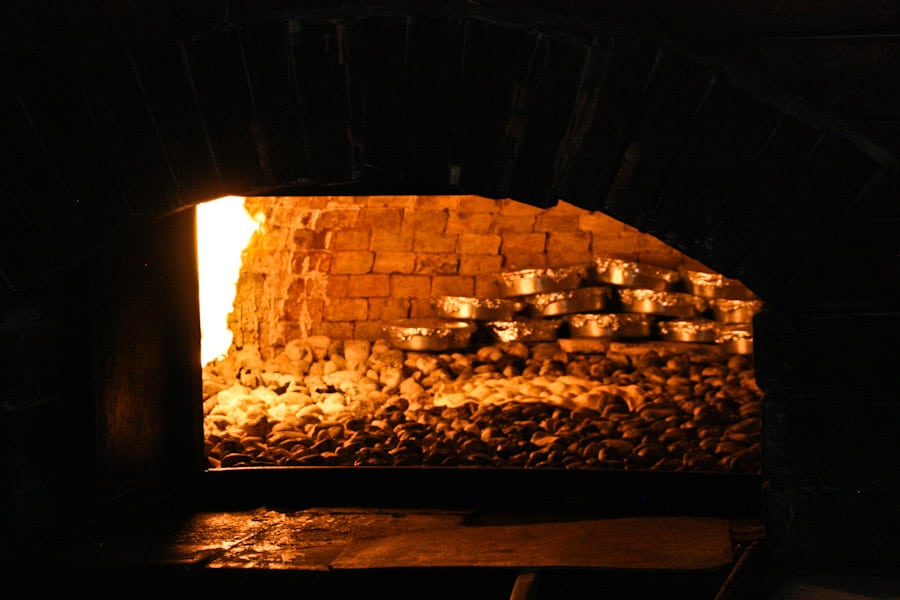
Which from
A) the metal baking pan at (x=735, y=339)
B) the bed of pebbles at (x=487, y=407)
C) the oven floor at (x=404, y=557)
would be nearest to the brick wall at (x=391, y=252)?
the bed of pebbles at (x=487, y=407)

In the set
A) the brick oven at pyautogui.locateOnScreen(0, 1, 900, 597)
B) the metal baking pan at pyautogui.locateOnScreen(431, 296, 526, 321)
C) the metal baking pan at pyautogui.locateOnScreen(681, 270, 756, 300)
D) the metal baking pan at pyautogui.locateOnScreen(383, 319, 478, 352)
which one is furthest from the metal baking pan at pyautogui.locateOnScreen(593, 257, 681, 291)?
the brick oven at pyautogui.locateOnScreen(0, 1, 900, 597)

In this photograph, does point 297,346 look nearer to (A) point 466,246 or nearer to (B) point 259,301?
(B) point 259,301

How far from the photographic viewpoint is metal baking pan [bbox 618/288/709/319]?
877 centimetres

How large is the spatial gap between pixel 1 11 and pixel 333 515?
211 cm

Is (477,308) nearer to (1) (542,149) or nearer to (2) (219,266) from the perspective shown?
(2) (219,266)

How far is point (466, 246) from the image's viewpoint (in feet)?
31.2

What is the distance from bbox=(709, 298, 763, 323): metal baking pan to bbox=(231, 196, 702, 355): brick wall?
2.41 feet

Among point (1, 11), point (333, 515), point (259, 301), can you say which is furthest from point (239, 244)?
point (1, 11)

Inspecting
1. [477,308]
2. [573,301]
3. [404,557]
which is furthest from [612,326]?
[404,557]

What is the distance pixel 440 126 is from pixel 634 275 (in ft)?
19.3

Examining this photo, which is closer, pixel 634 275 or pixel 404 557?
pixel 404 557

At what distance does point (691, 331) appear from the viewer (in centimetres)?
853

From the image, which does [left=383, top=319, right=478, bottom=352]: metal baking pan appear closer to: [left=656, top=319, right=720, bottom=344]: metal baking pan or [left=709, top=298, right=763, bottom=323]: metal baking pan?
[left=656, top=319, right=720, bottom=344]: metal baking pan

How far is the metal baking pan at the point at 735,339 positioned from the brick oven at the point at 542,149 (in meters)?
5.06
